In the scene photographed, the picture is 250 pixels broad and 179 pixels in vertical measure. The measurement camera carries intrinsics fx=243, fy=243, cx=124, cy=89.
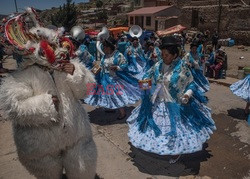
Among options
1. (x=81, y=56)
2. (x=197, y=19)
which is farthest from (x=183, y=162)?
(x=197, y=19)

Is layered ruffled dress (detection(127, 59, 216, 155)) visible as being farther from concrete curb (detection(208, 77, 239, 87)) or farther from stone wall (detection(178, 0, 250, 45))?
stone wall (detection(178, 0, 250, 45))

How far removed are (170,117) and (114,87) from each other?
2.12 meters

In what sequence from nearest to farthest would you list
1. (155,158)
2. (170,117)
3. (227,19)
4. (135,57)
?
(170,117) < (155,158) < (135,57) < (227,19)

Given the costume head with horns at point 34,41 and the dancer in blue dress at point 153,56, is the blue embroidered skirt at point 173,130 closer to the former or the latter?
the costume head with horns at point 34,41

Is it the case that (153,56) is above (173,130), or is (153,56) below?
below

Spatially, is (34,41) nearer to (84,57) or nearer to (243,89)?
(84,57)

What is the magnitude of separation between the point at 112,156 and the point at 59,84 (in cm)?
217

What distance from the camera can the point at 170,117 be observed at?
378cm

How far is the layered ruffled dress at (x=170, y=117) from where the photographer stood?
11.9 feet

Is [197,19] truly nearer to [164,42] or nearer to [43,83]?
[164,42]

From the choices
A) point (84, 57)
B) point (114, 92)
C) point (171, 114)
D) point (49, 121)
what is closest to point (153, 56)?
point (84, 57)

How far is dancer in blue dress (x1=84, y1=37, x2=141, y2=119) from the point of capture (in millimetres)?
5465

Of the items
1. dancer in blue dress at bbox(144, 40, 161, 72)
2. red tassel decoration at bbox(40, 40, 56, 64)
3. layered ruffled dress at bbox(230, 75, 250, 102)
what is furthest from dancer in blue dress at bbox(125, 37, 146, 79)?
red tassel decoration at bbox(40, 40, 56, 64)

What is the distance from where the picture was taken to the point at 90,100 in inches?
219
